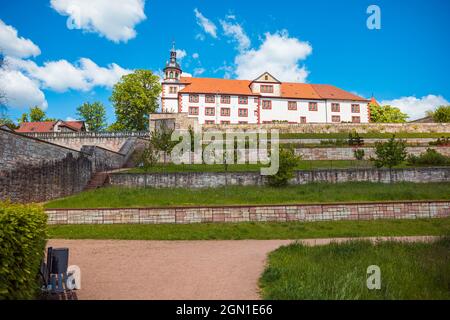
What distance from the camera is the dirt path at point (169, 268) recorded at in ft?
21.2

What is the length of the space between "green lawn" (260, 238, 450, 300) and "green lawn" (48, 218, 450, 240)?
3627 millimetres

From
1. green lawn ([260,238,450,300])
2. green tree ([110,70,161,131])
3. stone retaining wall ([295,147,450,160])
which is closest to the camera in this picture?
green lawn ([260,238,450,300])

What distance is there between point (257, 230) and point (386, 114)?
7555cm

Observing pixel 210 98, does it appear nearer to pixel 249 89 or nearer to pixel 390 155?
pixel 249 89

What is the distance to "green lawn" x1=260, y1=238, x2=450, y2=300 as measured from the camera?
5.91 metres

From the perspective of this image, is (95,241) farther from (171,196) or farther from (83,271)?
(171,196)

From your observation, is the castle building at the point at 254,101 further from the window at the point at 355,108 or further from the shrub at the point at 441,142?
the shrub at the point at 441,142

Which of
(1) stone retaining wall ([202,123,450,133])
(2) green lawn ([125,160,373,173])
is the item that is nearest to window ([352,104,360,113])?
(1) stone retaining wall ([202,123,450,133])

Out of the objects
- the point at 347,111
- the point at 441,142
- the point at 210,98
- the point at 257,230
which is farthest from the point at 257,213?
the point at 347,111

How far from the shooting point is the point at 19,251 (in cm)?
505

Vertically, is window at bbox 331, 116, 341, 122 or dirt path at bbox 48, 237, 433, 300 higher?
window at bbox 331, 116, 341, 122

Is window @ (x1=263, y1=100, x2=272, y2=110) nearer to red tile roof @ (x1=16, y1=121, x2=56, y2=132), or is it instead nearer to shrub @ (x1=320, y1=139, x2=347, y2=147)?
shrub @ (x1=320, y1=139, x2=347, y2=147)
